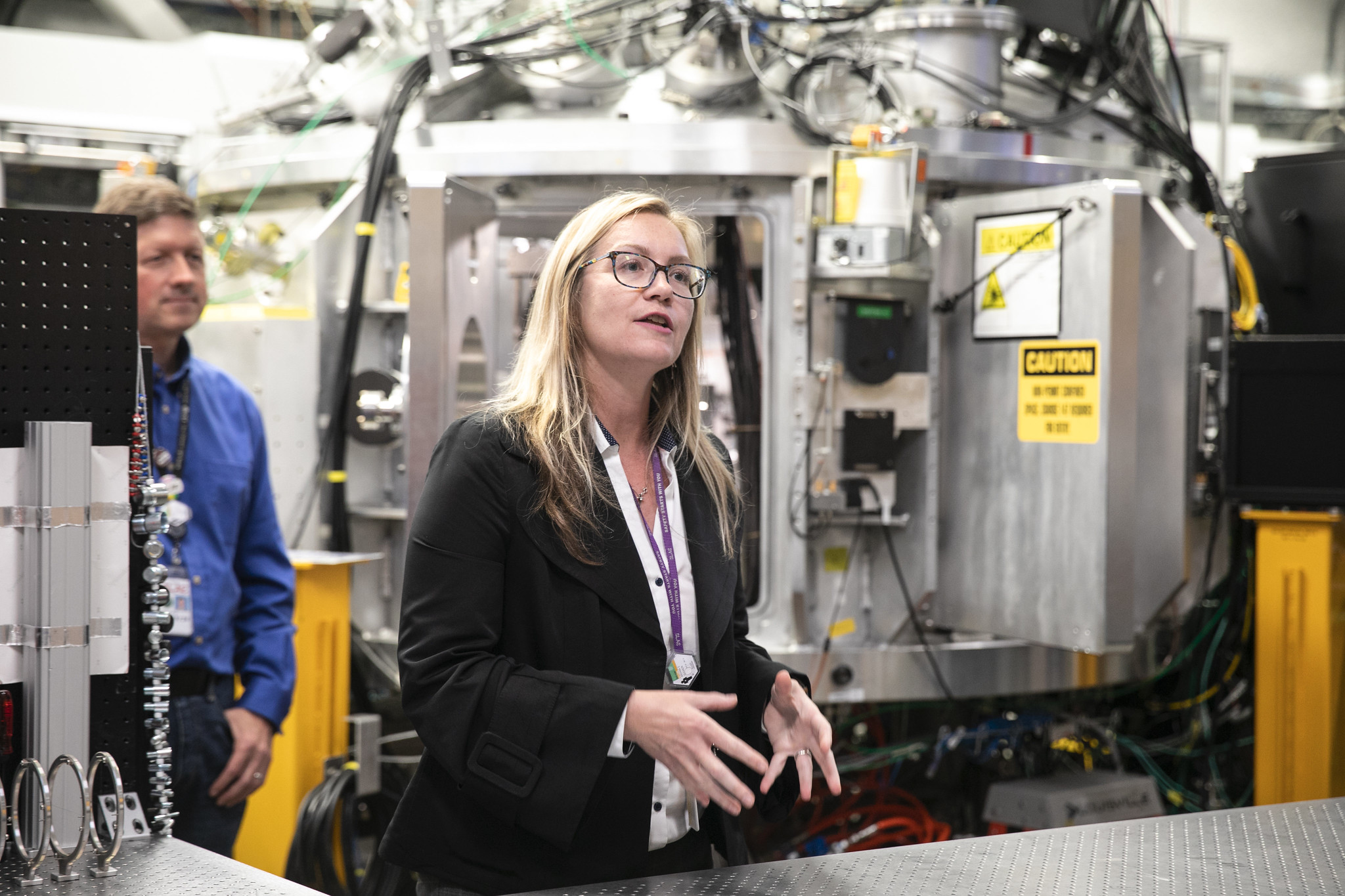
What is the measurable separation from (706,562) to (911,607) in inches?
107

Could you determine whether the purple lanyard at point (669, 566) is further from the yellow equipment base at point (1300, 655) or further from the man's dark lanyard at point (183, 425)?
the yellow equipment base at point (1300, 655)

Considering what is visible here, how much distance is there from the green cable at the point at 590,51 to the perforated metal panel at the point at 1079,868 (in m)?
Result: 3.20

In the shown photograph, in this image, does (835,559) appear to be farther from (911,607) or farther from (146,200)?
(146,200)

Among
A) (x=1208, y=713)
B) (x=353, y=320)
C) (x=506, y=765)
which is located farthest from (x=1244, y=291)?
(x=506, y=765)

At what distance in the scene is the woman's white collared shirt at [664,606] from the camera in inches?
66.2

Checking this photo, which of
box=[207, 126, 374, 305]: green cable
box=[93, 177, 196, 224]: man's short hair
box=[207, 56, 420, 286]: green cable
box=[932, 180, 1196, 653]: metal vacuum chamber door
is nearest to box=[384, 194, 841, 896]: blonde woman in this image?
box=[93, 177, 196, 224]: man's short hair

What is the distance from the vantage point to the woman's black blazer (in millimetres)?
1546

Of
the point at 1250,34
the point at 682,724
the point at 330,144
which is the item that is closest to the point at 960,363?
the point at 330,144

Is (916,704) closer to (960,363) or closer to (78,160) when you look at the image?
(960,363)

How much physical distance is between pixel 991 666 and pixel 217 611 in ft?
8.96

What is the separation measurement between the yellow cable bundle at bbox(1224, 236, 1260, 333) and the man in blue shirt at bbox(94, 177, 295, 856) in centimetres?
371

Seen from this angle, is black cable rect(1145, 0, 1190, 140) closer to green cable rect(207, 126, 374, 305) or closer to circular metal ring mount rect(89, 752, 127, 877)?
green cable rect(207, 126, 374, 305)

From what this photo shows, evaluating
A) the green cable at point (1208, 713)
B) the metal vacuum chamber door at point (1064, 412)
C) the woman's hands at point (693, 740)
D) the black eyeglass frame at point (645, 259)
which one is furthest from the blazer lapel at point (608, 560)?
the green cable at point (1208, 713)

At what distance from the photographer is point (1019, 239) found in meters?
4.08
